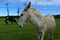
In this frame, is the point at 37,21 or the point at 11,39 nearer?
the point at 37,21

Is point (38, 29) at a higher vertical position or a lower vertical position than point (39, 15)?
lower

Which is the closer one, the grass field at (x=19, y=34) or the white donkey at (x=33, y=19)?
the white donkey at (x=33, y=19)

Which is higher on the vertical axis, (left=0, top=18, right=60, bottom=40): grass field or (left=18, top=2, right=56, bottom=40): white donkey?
(left=18, top=2, right=56, bottom=40): white donkey

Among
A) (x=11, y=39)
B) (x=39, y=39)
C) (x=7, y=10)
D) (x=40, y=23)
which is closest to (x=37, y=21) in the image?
(x=40, y=23)

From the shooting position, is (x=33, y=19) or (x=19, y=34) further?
(x=19, y=34)

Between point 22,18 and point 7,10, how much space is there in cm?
3378

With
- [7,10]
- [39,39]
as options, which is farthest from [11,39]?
[7,10]

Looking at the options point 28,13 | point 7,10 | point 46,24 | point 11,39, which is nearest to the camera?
point 28,13

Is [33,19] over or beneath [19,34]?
over

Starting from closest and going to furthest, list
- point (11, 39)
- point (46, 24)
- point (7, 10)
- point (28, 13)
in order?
point (28, 13)
point (46, 24)
point (11, 39)
point (7, 10)

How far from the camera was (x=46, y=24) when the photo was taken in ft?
31.7

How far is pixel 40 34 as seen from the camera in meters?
9.23

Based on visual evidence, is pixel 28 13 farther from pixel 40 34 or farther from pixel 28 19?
pixel 40 34

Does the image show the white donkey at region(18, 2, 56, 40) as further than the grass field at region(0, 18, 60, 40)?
No
